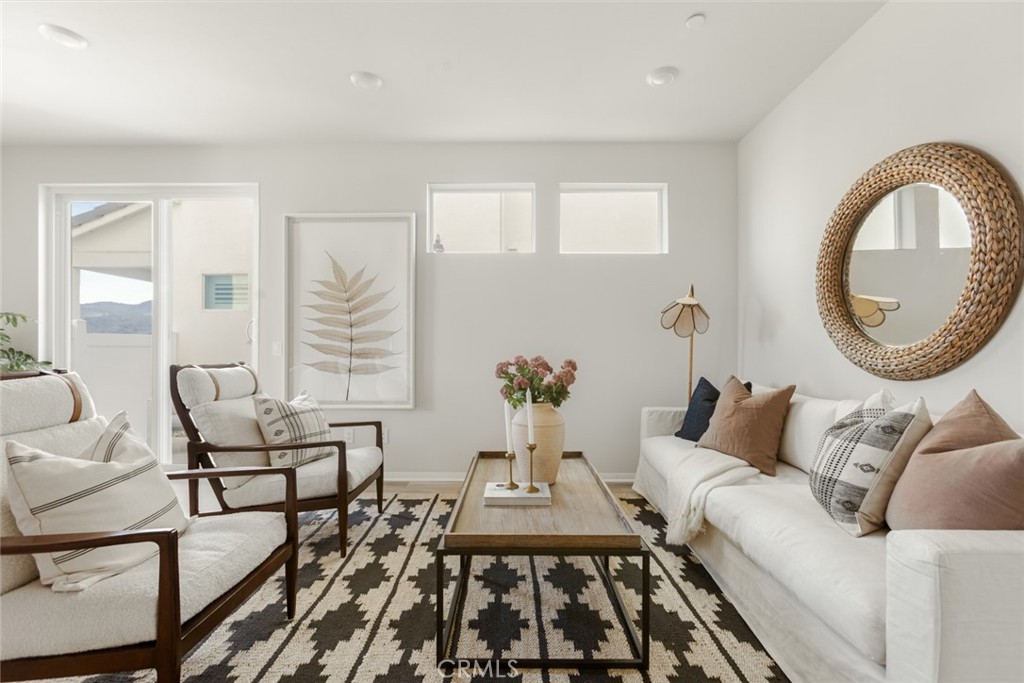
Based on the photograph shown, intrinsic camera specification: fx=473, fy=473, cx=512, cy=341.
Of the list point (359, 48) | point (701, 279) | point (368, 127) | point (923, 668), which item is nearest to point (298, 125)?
point (368, 127)

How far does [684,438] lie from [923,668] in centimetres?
202

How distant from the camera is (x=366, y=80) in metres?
2.85

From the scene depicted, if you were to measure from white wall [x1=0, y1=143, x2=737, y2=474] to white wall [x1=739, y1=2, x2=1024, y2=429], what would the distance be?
437 millimetres

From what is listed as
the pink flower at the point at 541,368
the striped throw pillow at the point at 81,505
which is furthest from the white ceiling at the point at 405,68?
the striped throw pillow at the point at 81,505

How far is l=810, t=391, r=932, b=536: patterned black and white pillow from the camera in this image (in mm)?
1540

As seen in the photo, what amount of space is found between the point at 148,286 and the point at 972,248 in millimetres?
5173

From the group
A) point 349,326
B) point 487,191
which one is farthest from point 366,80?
point 349,326

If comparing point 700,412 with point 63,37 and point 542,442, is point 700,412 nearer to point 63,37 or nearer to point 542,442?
point 542,442

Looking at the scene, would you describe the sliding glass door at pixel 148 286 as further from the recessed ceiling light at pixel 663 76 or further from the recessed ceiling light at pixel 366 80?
the recessed ceiling light at pixel 663 76

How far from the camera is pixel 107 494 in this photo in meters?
1.34

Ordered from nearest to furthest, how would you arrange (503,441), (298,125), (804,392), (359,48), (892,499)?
(892,499) < (359,48) < (804,392) < (298,125) < (503,441)

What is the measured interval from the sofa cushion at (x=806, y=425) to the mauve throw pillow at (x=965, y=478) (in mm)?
681

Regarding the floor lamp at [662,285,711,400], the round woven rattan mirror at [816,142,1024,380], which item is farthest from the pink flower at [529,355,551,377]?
the floor lamp at [662,285,711,400]

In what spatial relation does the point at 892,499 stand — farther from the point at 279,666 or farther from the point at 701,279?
the point at 701,279
